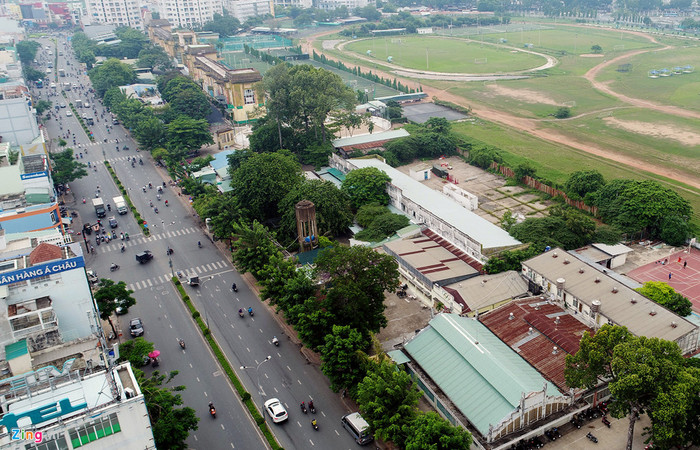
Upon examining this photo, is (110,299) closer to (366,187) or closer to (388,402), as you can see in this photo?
(388,402)

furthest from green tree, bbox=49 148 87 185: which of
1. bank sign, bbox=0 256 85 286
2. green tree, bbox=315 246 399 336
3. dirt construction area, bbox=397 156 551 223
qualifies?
green tree, bbox=315 246 399 336

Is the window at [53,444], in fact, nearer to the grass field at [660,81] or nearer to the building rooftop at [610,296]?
the building rooftop at [610,296]

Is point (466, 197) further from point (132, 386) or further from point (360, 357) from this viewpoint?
point (132, 386)

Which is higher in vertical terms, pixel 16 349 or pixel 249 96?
pixel 249 96

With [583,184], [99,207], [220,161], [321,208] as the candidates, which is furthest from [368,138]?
[99,207]

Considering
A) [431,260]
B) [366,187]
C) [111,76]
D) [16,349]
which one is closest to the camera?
[16,349]

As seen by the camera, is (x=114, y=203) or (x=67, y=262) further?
(x=114, y=203)

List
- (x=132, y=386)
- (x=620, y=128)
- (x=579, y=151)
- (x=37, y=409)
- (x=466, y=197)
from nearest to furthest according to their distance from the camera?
(x=37, y=409), (x=132, y=386), (x=466, y=197), (x=579, y=151), (x=620, y=128)

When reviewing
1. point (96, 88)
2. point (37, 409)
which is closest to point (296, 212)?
point (37, 409)

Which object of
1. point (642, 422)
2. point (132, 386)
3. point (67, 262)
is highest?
point (67, 262)
